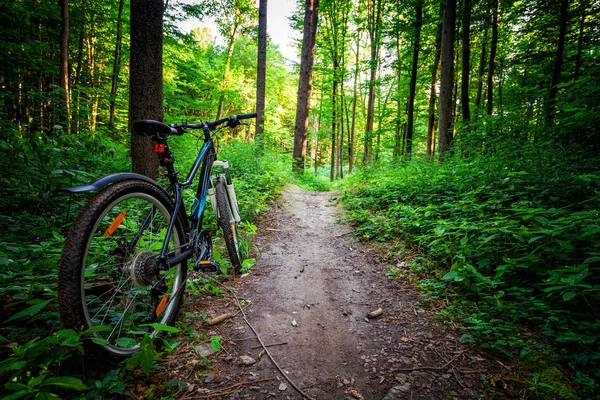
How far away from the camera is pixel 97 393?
52.2 inches

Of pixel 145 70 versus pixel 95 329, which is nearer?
pixel 95 329

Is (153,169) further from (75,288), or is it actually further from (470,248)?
(470,248)

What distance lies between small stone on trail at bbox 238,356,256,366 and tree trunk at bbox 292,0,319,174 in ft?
33.9

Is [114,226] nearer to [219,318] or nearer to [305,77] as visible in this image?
[219,318]

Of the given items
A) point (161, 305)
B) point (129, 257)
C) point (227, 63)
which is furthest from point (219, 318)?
point (227, 63)

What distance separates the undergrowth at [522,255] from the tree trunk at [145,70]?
158 inches

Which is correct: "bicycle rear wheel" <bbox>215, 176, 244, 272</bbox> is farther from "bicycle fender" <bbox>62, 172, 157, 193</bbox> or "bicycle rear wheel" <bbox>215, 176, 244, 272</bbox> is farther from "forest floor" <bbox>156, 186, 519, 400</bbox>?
"bicycle fender" <bbox>62, 172, 157, 193</bbox>

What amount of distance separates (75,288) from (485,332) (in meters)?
2.76

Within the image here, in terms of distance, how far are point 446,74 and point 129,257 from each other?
30.4ft

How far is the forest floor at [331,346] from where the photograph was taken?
66.2 inches

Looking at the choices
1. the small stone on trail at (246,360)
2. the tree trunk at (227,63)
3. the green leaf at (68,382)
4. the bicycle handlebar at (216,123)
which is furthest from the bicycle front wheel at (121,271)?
the tree trunk at (227,63)

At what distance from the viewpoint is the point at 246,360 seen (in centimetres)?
192

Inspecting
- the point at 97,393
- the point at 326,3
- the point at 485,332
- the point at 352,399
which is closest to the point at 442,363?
the point at 485,332

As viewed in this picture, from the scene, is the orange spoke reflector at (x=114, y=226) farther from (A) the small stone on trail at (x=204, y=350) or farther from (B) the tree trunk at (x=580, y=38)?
(B) the tree trunk at (x=580, y=38)
